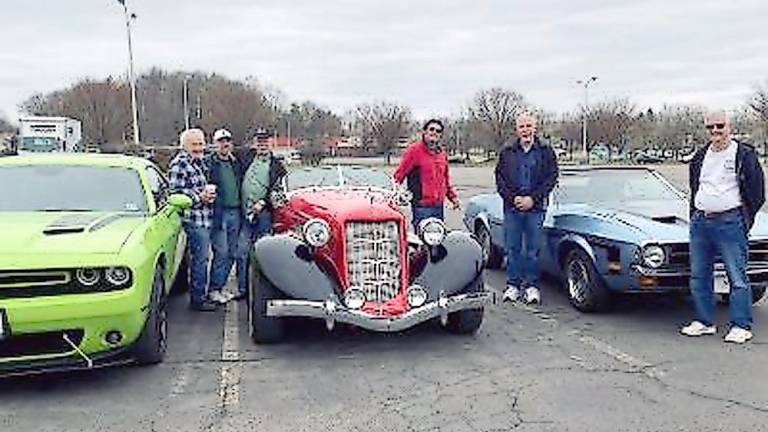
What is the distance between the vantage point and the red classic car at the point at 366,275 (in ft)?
20.4

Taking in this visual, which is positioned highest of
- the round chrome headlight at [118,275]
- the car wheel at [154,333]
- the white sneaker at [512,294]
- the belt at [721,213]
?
the belt at [721,213]

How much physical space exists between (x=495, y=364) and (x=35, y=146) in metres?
46.5

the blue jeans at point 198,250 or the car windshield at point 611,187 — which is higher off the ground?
the car windshield at point 611,187

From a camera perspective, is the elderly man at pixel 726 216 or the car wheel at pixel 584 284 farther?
the car wheel at pixel 584 284

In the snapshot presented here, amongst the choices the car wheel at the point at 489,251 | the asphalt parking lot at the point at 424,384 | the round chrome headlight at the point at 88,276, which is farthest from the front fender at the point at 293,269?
the car wheel at the point at 489,251

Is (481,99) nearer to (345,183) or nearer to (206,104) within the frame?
(206,104)

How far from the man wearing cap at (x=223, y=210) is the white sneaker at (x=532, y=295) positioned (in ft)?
9.64

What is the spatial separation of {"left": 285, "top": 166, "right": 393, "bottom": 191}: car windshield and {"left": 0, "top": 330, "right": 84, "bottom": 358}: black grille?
3.43 meters

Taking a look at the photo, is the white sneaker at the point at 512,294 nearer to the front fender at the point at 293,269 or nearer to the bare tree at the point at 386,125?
the front fender at the point at 293,269

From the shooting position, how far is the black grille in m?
5.07

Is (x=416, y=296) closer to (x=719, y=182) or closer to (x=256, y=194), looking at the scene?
(x=719, y=182)

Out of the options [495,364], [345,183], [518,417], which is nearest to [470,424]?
[518,417]

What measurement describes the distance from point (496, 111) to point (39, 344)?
71.0 meters

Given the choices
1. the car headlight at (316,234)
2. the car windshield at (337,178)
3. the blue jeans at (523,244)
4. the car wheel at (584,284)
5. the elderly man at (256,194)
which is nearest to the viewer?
the car headlight at (316,234)
